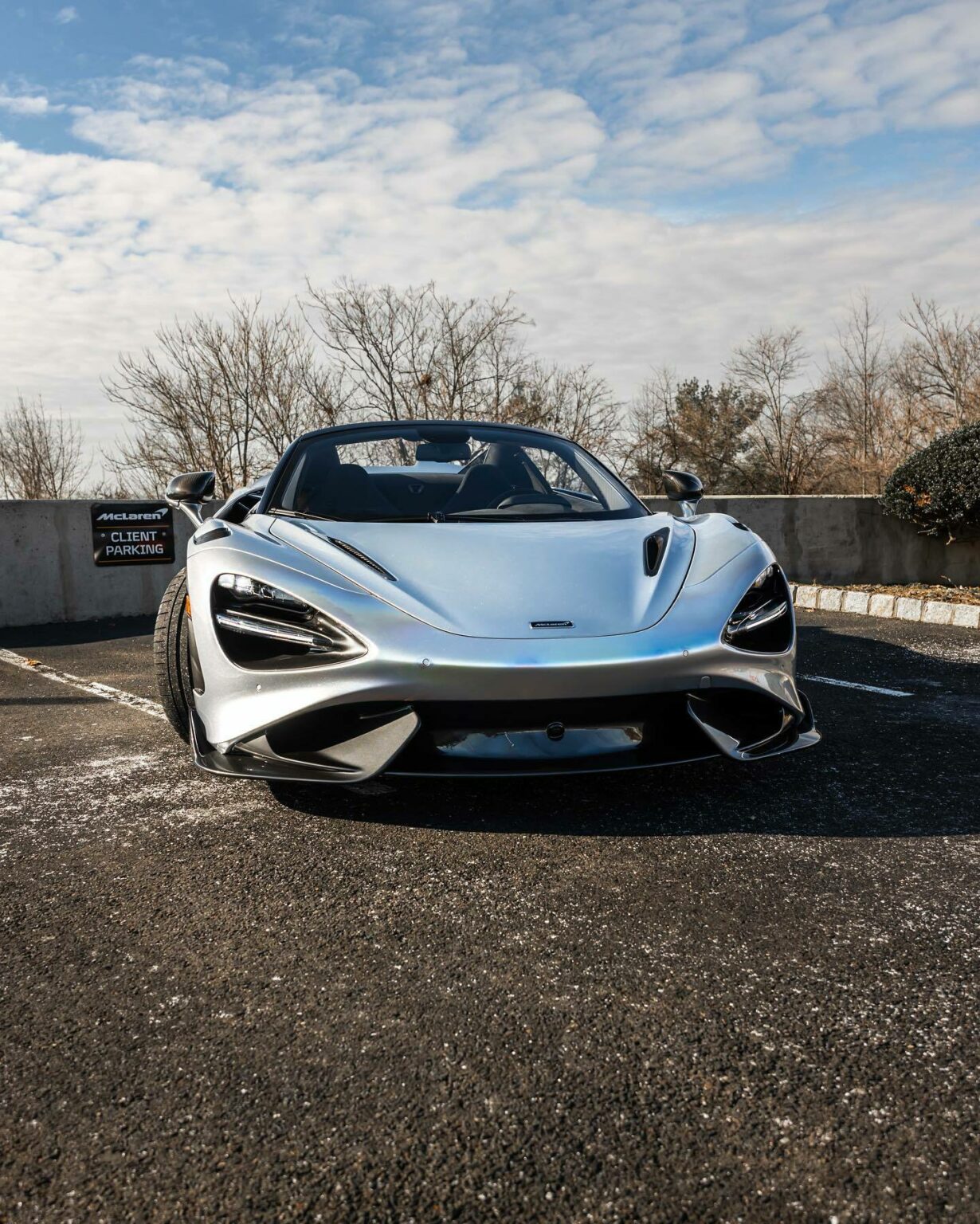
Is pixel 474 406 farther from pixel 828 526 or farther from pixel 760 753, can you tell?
pixel 760 753

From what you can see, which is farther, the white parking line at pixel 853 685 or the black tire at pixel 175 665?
the white parking line at pixel 853 685

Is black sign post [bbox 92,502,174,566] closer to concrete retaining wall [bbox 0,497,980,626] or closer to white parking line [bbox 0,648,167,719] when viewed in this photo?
concrete retaining wall [bbox 0,497,980,626]

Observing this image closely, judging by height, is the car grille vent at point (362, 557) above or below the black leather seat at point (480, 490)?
below

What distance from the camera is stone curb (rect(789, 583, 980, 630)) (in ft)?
24.1

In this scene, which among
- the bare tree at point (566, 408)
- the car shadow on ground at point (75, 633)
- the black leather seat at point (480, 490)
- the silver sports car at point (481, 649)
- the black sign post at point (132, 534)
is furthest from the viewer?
the bare tree at point (566, 408)

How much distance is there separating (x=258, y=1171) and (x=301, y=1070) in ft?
0.79

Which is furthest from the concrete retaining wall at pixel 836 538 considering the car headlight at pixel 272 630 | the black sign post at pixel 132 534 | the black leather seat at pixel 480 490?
the car headlight at pixel 272 630

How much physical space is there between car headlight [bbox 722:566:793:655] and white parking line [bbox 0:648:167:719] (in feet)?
9.18

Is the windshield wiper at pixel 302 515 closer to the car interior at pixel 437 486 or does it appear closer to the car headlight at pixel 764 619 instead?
the car interior at pixel 437 486

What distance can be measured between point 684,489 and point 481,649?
1.93 metres

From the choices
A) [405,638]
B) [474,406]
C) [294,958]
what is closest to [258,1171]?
[294,958]

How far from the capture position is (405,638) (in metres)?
2.47

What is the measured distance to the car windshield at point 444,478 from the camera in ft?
11.5

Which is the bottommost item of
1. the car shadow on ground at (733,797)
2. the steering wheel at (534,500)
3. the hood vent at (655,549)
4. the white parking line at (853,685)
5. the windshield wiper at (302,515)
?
the white parking line at (853,685)
